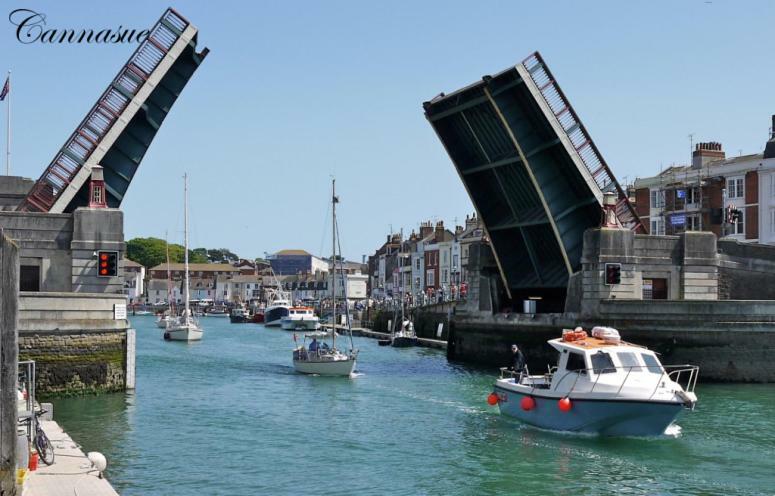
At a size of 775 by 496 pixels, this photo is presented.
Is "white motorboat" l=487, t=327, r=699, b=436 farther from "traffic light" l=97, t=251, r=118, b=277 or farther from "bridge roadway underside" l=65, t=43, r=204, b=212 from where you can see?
"bridge roadway underside" l=65, t=43, r=204, b=212

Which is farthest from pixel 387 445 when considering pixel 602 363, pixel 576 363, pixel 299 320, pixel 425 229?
pixel 425 229

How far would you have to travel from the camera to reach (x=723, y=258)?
1745 inches

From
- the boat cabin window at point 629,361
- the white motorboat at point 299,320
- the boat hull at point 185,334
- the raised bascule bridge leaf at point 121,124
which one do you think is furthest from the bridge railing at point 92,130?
the white motorboat at point 299,320

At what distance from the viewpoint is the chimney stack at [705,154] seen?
65875mm

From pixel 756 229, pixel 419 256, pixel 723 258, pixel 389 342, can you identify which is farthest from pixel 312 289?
pixel 723 258

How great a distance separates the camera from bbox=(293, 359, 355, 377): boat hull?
41969 millimetres

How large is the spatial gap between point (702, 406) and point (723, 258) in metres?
14.5

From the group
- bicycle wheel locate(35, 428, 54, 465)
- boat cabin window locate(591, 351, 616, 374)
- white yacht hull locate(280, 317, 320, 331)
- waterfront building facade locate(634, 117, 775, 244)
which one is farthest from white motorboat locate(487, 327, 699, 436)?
white yacht hull locate(280, 317, 320, 331)

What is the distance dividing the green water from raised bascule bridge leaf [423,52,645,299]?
8.44m

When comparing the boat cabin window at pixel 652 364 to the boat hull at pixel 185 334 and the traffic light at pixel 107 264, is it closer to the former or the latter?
the traffic light at pixel 107 264

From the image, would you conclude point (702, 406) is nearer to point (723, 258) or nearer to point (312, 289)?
point (723, 258)

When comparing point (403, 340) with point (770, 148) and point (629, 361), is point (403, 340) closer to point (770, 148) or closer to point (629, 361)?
point (770, 148)

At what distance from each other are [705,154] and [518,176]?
28.7m

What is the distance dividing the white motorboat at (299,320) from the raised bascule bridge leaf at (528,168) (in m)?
59.1
